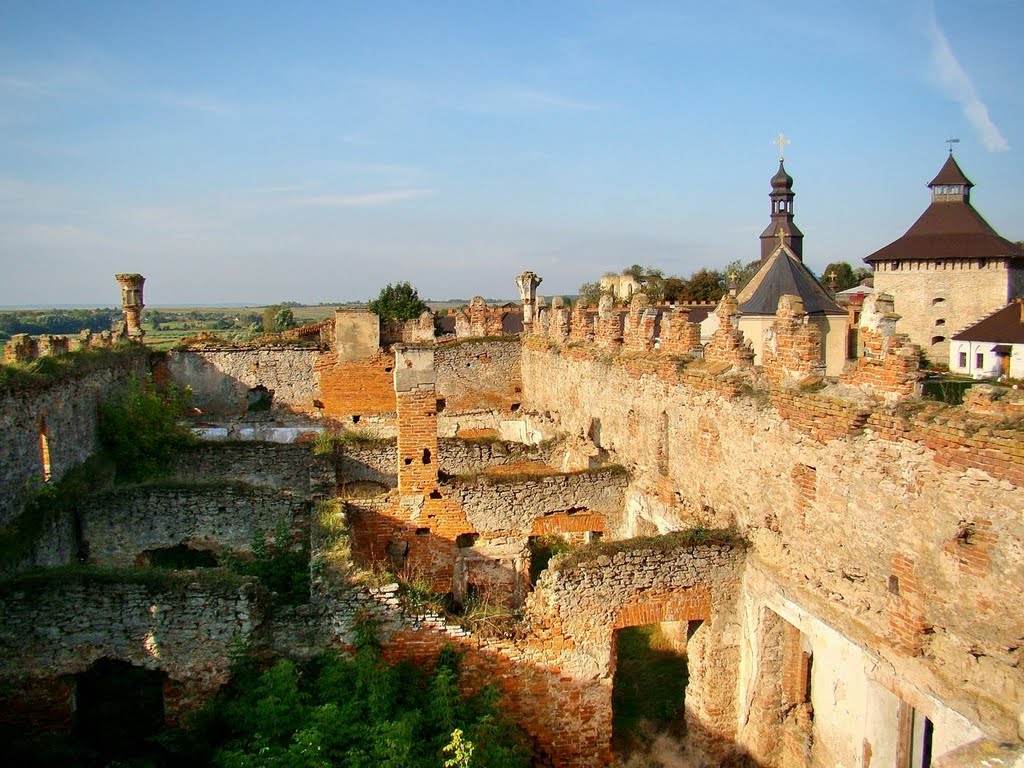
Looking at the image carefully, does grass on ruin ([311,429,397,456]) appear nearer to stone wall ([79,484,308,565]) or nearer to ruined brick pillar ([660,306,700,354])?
stone wall ([79,484,308,565])

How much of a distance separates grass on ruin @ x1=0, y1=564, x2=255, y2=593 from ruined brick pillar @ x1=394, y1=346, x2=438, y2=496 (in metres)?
4.16

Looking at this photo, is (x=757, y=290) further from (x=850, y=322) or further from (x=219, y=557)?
(x=219, y=557)

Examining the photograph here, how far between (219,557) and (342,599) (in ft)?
Result: 17.0

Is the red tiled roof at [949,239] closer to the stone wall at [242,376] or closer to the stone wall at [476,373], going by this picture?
the stone wall at [476,373]

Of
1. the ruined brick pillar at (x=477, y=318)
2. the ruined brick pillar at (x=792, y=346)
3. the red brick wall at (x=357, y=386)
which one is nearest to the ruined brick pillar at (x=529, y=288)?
the ruined brick pillar at (x=477, y=318)

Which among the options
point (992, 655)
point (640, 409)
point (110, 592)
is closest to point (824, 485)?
point (992, 655)

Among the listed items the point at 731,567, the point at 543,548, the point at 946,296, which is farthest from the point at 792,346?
the point at 946,296

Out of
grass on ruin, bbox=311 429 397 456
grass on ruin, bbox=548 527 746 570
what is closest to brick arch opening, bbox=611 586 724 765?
grass on ruin, bbox=548 527 746 570

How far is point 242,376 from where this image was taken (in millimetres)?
23812

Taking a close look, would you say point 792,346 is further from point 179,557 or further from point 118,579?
point 179,557

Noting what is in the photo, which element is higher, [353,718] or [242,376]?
[242,376]

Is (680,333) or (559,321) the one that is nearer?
(680,333)

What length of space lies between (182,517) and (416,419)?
4.21m

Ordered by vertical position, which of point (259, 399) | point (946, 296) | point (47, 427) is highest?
point (946, 296)
